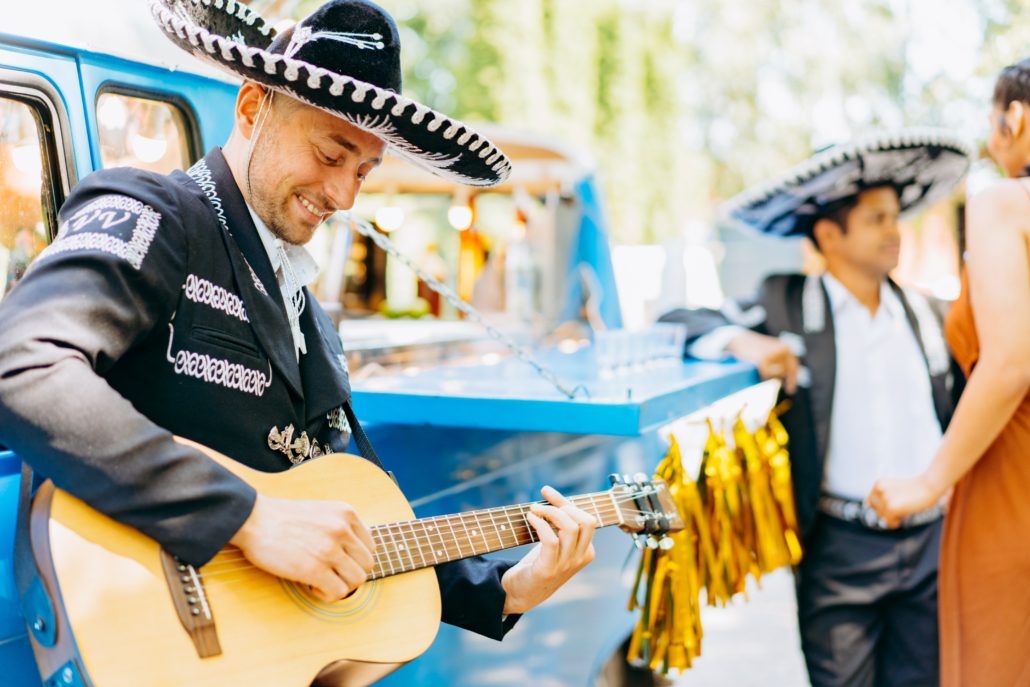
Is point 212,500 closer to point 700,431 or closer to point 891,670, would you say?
point 700,431

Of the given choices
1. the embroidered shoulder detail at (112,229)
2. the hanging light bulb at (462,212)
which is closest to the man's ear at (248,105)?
the embroidered shoulder detail at (112,229)

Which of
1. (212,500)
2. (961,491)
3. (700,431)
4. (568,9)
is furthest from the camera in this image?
(568,9)

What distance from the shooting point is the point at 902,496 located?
2680 millimetres

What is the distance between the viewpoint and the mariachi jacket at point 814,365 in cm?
306

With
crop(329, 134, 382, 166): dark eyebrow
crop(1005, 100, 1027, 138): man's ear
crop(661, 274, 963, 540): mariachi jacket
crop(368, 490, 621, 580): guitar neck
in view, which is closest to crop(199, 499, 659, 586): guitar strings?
crop(368, 490, 621, 580): guitar neck

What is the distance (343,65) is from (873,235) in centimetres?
A: 208

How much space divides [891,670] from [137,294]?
267 centimetres

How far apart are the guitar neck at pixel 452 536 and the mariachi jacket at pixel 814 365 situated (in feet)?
3.52

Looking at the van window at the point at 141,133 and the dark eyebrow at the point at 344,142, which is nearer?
the dark eyebrow at the point at 344,142

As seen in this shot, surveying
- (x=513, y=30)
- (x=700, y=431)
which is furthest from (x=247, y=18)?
(x=513, y=30)

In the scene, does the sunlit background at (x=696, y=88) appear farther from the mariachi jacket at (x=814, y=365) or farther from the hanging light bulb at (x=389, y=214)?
the mariachi jacket at (x=814, y=365)

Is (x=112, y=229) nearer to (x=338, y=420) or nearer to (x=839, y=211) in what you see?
(x=338, y=420)

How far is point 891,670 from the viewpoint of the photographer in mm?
3072

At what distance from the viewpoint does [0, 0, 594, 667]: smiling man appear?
4.51 feet
